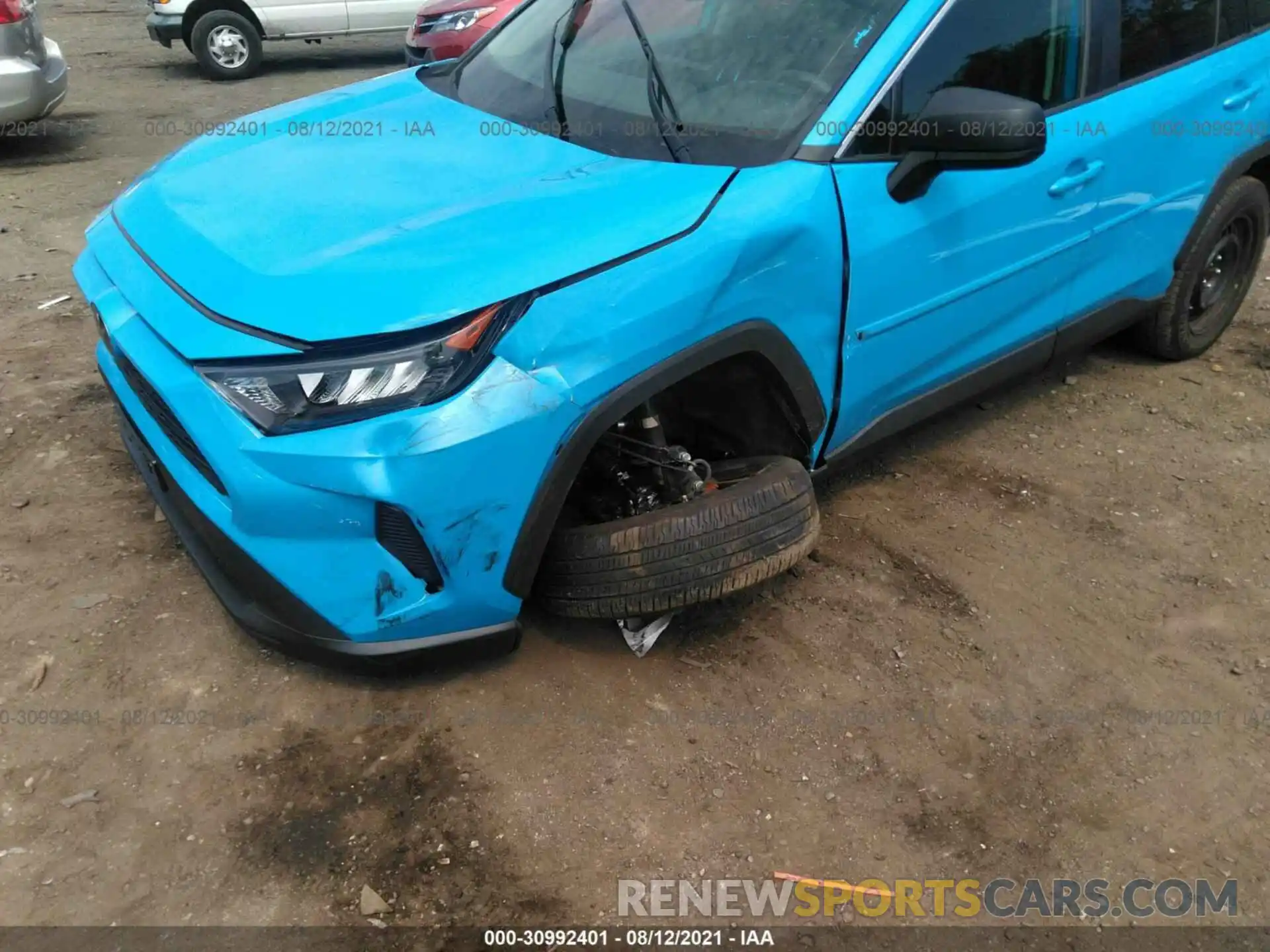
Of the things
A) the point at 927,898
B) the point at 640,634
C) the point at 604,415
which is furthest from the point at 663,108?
the point at 927,898

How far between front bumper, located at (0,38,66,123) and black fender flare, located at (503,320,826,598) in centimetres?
612

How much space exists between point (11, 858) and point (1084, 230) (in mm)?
3382

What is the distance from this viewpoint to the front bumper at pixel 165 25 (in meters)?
9.88

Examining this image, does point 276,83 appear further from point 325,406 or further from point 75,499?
point 325,406

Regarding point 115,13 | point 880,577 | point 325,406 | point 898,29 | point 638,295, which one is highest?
point 898,29

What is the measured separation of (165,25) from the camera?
9906 mm

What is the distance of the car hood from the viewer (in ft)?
7.34

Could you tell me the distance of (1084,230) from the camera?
3412 mm

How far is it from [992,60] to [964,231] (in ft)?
1.68

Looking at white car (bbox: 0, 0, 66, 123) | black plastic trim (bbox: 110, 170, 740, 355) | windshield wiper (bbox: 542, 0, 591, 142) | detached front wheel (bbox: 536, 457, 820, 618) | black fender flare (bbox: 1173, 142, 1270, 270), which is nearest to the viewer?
black plastic trim (bbox: 110, 170, 740, 355)

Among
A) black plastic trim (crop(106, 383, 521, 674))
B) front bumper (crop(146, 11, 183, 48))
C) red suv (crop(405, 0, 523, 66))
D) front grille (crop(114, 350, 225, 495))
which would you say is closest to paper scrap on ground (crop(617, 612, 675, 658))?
black plastic trim (crop(106, 383, 521, 674))

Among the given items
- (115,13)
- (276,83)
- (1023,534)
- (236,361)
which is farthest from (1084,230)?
(115,13)

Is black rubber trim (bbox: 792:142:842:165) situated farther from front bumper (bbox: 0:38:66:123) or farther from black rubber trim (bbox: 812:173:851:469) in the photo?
front bumper (bbox: 0:38:66:123)

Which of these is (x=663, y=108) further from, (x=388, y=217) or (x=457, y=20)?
(x=457, y=20)
